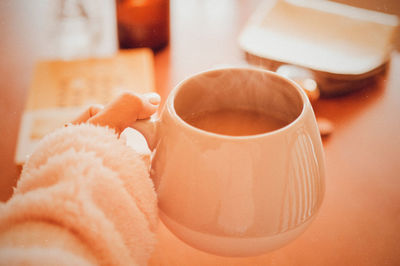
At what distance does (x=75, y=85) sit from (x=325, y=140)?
43 cm

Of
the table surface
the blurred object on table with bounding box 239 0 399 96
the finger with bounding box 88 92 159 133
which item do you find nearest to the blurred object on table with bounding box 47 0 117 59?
the table surface

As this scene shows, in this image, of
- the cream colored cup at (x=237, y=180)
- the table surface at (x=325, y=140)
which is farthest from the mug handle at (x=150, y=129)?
the table surface at (x=325, y=140)

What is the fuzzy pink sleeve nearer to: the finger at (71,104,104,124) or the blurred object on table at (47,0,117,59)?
the finger at (71,104,104,124)

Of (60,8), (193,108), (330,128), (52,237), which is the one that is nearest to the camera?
(52,237)

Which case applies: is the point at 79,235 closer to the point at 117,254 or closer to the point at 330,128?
the point at 117,254

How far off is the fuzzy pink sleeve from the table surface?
0.35ft

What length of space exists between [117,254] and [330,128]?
37 centimetres

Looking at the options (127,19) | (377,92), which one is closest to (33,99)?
(127,19)

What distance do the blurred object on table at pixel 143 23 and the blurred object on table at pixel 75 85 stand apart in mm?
22

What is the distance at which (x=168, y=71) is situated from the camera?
643mm

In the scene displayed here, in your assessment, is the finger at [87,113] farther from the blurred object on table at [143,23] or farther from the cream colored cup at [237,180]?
the blurred object on table at [143,23]

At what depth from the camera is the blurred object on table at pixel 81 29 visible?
0.74 m

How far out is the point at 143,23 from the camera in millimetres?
678

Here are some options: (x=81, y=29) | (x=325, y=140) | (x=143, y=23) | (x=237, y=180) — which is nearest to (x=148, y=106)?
(x=237, y=180)
